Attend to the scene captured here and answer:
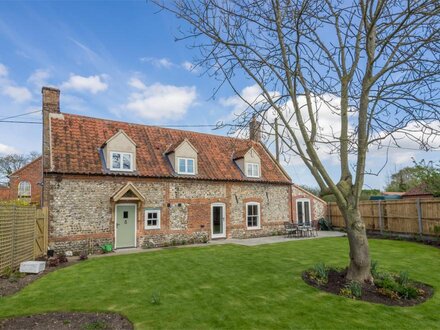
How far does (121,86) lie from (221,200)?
9357mm

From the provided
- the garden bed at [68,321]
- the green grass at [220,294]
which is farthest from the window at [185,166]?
the garden bed at [68,321]

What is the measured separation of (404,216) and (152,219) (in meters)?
15.1

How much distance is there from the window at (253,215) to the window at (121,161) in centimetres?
829

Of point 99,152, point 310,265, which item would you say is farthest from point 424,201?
point 99,152

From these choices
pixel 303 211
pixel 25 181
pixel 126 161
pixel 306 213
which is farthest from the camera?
pixel 25 181

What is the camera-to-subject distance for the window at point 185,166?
1817 centimetres

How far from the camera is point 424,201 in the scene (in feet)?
56.6

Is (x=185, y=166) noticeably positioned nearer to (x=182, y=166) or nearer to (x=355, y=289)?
(x=182, y=166)

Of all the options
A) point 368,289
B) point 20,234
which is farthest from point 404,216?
point 20,234

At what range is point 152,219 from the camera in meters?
16.9

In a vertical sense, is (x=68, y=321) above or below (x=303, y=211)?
below

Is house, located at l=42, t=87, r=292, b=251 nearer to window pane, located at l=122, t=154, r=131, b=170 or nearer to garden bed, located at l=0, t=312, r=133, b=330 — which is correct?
window pane, located at l=122, t=154, r=131, b=170

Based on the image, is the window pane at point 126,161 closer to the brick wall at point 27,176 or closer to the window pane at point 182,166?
the window pane at point 182,166

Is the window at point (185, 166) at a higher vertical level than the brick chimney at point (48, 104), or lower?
lower
